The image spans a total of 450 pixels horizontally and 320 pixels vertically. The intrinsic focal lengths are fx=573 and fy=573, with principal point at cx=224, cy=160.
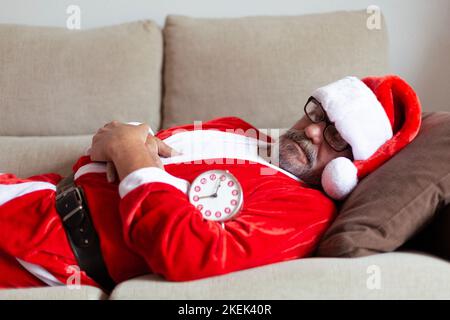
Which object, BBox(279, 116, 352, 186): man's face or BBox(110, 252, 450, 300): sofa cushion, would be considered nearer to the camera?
BBox(110, 252, 450, 300): sofa cushion

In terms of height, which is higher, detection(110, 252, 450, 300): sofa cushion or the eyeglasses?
the eyeglasses

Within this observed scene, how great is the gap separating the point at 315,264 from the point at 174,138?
585 mm

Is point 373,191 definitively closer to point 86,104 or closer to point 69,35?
point 86,104

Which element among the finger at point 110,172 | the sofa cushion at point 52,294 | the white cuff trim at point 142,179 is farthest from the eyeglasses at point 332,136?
the sofa cushion at point 52,294

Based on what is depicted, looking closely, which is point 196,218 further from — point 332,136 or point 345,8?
point 345,8

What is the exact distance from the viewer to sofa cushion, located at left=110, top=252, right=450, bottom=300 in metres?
1.13

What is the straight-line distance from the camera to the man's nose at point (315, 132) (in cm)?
151

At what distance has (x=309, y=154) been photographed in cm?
151

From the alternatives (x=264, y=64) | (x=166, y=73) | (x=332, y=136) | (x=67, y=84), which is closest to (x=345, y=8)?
(x=264, y=64)

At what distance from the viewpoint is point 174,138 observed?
5.19 ft

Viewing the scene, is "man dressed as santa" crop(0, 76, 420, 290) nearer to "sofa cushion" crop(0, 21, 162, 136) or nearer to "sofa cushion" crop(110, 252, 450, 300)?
"sofa cushion" crop(110, 252, 450, 300)

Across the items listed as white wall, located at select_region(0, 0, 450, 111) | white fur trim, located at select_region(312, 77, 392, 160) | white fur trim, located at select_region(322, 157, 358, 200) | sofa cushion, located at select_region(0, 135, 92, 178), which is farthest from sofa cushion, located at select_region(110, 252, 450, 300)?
white wall, located at select_region(0, 0, 450, 111)

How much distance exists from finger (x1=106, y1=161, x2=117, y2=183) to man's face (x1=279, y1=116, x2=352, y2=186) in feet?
1.45
